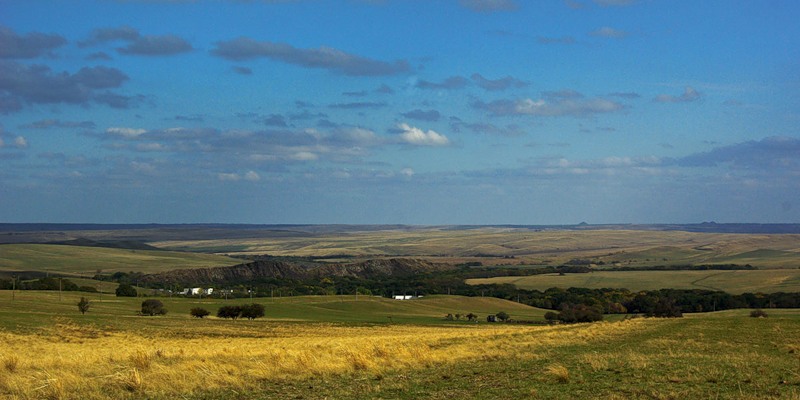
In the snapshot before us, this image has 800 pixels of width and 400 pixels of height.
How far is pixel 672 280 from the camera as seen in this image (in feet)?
486

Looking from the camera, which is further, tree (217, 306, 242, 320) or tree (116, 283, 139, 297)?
tree (116, 283, 139, 297)

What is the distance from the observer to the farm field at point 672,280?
130m

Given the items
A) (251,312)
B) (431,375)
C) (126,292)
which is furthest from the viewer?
(126,292)

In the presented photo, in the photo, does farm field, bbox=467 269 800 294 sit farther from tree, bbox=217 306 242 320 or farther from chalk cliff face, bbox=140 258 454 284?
tree, bbox=217 306 242 320

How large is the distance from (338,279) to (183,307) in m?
89.2

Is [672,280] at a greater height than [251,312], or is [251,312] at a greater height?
[251,312]

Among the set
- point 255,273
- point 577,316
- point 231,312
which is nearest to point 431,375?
point 231,312

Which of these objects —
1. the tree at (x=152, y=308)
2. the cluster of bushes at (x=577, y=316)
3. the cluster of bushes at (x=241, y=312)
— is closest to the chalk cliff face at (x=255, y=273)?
the cluster of bushes at (x=241, y=312)

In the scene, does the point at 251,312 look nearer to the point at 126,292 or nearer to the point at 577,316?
the point at 577,316

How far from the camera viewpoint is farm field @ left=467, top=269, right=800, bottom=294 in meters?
130

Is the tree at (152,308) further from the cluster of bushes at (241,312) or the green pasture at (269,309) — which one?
the cluster of bushes at (241,312)

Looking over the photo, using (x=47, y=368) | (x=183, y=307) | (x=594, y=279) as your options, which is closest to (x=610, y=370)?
(x=47, y=368)

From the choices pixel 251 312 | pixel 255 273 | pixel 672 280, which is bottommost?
pixel 255 273

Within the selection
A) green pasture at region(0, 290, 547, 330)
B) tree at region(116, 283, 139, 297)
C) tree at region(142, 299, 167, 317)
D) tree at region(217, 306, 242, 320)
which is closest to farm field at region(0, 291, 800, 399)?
green pasture at region(0, 290, 547, 330)
